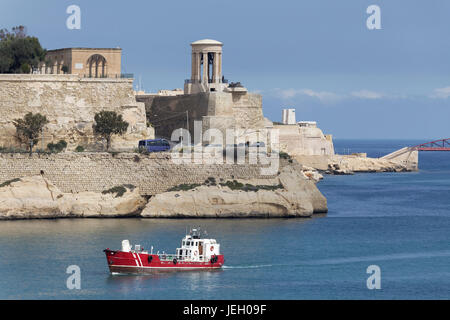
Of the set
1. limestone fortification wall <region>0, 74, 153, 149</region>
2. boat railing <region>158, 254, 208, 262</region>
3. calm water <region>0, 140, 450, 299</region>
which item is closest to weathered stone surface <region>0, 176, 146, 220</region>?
calm water <region>0, 140, 450, 299</region>

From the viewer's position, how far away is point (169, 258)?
4606cm

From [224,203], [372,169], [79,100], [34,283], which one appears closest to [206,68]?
[79,100]

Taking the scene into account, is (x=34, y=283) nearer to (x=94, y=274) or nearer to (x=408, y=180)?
(x=94, y=274)

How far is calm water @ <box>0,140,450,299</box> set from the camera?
42188mm

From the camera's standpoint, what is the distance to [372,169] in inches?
4668

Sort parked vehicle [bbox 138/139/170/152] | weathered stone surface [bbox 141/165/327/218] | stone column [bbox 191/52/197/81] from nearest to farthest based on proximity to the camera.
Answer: weathered stone surface [bbox 141/165/327/218], parked vehicle [bbox 138/139/170/152], stone column [bbox 191/52/197/81]

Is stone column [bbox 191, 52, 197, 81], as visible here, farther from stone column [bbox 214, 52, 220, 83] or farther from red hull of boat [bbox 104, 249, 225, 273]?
red hull of boat [bbox 104, 249, 225, 273]

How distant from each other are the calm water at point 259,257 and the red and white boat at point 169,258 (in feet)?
A: 1.48

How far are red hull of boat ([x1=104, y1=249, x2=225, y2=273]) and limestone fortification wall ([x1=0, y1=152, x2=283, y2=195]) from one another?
1509cm

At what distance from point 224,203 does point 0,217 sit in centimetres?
1156

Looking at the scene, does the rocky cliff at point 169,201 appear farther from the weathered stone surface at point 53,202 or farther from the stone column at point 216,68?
the stone column at point 216,68

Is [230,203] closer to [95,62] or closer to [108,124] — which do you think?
[108,124]
